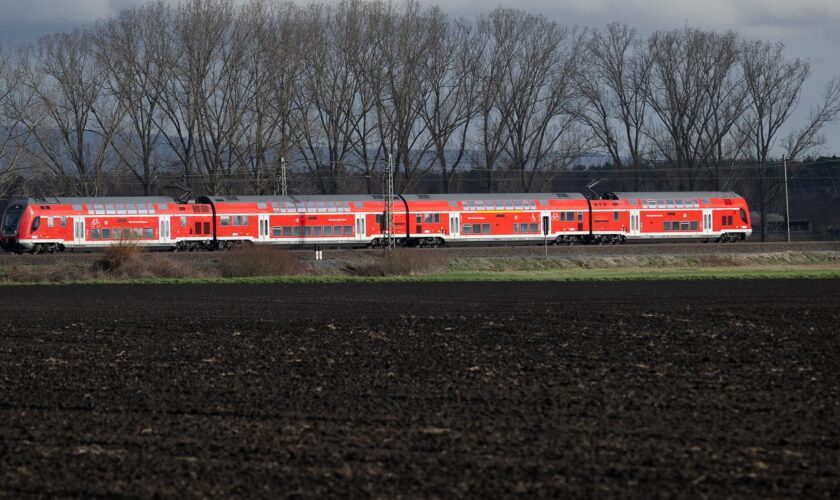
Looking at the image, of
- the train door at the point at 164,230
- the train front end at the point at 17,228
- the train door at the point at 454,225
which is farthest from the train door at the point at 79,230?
the train door at the point at 454,225

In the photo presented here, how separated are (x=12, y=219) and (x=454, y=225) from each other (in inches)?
842

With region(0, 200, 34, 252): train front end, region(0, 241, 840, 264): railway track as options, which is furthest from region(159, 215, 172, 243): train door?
region(0, 200, 34, 252): train front end

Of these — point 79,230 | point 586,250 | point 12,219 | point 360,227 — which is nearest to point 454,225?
point 360,227

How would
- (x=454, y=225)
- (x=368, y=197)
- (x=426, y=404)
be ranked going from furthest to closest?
1. (x=368, y=197)
2. (x=454, y=225)
3. (x=426, y=404)

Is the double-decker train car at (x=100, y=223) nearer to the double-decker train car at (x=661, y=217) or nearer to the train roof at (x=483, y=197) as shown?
the train roof at (x=483, y=197)

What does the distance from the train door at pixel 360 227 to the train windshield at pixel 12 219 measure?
16.0 meters

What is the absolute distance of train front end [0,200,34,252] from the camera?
51.9 metres

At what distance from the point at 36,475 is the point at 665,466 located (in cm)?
559

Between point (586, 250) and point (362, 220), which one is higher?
point (362, 220)

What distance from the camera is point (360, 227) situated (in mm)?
56312

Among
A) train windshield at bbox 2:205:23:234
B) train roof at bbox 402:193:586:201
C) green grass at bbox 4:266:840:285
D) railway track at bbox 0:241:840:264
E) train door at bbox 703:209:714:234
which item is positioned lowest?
green grass at bbox 4:266:840:285

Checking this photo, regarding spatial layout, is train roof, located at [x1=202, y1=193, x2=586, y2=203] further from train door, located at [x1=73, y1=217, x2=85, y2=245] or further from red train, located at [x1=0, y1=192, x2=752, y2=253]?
train door, located at [x1=73, y1=217, x2=85, y2=245]

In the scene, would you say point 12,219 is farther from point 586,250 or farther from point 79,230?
point 586,250

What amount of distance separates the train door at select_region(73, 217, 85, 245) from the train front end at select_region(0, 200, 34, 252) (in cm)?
196
